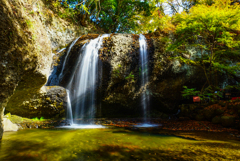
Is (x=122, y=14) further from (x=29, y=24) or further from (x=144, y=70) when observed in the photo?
(x=29, y=24)

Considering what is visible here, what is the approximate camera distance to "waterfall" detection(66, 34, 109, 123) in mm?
9477

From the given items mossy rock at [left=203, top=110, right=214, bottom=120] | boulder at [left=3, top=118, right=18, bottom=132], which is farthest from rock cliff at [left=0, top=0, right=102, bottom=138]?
mossy rock at [left=203, top=110, right=214, bottom=120]

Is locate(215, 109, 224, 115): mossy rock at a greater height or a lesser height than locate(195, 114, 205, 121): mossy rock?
greater

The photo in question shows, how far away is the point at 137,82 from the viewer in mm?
10203

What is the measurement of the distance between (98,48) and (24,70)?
279 inches

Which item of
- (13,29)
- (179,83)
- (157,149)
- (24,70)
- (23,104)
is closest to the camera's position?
(13,29)

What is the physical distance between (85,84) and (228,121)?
27.4 feet

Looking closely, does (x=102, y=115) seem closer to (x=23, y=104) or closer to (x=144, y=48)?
(x=23, y=104)

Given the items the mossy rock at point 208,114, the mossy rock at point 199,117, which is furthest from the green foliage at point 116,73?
the mossy rock at point 208,114

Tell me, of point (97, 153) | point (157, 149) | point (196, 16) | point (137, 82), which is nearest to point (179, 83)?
point (137, 82)

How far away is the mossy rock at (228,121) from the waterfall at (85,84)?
24.8ft

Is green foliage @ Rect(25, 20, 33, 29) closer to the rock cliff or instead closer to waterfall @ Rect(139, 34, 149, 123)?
the rock cliff

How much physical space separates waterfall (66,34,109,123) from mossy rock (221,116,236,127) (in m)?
7.56

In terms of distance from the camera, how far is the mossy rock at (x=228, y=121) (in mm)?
6288
